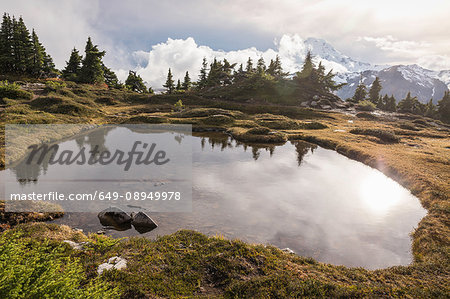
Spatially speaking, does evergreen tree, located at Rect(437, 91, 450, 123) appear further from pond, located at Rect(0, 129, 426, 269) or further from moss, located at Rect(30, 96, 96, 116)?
moss, located at Rect(30, 96, 96, 116)

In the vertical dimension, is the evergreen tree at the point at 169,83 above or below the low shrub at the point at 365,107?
above

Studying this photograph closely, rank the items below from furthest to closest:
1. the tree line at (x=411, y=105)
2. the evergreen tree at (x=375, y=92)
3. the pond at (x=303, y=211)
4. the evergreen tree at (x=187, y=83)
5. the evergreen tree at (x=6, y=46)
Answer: the evergreen tree at (x=187, y=83)
the evergreen tree at (x=375, y=92)
the tree line at (x=411, y=105)
the evergreen tree at (x=6, y=46)
the pond at (x=303, y=211)

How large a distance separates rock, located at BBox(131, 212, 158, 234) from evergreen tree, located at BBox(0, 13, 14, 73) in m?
98.9

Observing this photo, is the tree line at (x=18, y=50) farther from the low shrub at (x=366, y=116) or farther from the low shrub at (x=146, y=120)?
the low shrub at (x=366, y=116)

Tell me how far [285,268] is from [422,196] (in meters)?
18.7

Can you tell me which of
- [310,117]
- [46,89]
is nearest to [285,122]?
[310,117]

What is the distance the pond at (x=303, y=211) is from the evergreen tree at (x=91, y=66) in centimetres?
8604

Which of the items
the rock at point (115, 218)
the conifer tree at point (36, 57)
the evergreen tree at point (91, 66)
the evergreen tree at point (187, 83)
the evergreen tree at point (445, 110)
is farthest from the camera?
the evergreen tree at point (187, 83)

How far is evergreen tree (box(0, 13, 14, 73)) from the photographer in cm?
7738

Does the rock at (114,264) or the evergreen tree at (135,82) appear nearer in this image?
the rock at (114,264)

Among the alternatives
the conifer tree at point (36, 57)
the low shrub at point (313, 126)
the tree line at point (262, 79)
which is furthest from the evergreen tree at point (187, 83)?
the low shrub at point (313, 126)

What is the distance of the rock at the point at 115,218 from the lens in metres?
14.8

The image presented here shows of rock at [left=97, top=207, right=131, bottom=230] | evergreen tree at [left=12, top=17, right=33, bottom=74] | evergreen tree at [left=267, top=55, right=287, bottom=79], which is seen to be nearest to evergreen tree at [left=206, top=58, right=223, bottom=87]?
evergreen tree at [left=267, top=55, right=287, bottom=79]

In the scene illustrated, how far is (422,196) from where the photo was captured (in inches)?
811
